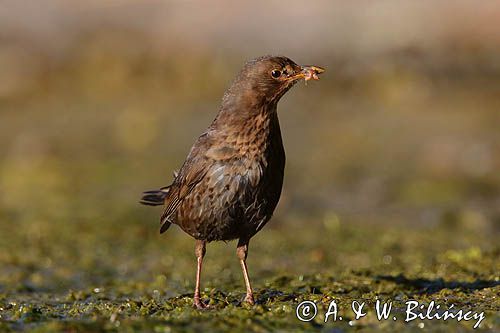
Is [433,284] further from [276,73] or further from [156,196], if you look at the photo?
[156,196]

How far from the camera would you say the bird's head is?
22.0ft

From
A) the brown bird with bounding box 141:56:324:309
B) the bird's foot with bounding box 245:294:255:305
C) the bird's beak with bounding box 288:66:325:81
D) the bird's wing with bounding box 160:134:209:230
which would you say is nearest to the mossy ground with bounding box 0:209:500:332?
the bird's foot with bounding box 245:294:255:305

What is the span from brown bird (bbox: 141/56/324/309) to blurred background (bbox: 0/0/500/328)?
84.5 inches

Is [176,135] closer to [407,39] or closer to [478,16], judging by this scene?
[407,39]

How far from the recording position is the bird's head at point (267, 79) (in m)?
6.69

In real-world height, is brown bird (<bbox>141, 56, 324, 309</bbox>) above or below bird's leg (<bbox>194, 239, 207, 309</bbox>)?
above

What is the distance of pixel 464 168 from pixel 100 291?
7.80 metres

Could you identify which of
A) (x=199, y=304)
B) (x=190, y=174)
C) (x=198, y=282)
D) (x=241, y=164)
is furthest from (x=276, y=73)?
(x=199, y=304)

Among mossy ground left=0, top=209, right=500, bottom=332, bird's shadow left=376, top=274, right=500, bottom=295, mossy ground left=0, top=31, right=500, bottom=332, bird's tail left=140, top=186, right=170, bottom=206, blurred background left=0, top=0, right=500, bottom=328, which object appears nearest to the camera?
mossy ground left=0, top=209, right=500, bottom=332

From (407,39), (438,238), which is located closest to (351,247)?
(438,238)

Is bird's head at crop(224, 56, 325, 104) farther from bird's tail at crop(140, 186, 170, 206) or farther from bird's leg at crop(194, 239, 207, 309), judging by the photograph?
bird's tail at crop(140, 186, 170, 206)

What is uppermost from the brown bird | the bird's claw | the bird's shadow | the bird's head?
the bird's head

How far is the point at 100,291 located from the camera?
27.0 ft

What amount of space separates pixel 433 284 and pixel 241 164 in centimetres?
247
